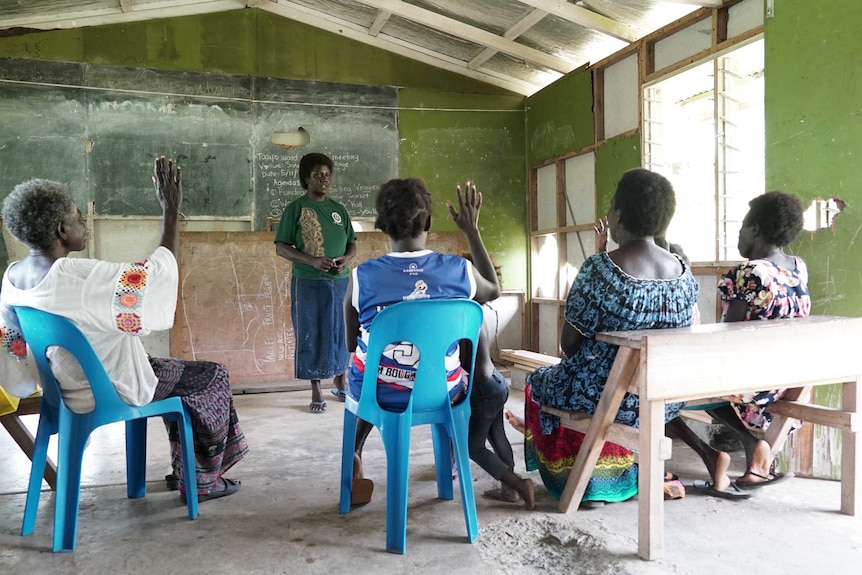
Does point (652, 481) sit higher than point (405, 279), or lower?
lower

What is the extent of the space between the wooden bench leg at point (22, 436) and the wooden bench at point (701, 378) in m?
2.20

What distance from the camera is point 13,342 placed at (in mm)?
2516

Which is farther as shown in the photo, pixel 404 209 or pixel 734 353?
pixel 404 209

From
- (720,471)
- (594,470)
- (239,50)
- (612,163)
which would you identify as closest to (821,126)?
(720,471)

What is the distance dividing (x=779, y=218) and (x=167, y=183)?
2.54m

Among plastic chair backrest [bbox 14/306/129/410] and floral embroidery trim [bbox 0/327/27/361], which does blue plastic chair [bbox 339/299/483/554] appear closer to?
plastic chair backrest [bbox 14/306/129/410]

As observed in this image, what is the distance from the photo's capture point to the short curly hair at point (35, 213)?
231cm

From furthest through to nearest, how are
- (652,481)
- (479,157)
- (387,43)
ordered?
1. (479,157)
2. (387,43)
3. (652,481)

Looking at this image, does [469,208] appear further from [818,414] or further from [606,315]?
[818,414]

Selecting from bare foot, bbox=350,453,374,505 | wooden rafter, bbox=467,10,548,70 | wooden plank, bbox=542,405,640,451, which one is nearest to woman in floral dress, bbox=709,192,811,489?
wooden plank, bbox=542,405,640,451

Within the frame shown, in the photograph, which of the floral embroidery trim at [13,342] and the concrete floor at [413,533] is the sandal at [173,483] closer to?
the concrete floor at [413,533]

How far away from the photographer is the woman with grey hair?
2.20 meters

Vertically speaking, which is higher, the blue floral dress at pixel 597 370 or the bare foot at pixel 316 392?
the blue floral dress at pixel 597 370

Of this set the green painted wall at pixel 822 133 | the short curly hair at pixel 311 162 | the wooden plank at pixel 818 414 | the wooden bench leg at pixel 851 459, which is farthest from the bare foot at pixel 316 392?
the wooden bench leg at pixel 851 459
